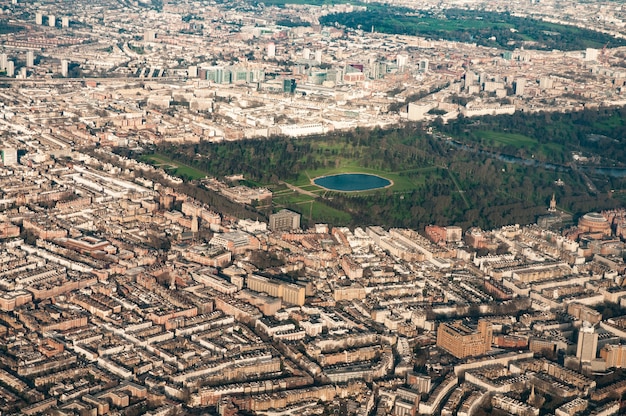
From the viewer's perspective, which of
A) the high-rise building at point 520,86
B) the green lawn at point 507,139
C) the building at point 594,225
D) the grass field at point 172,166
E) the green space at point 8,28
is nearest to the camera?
the building at point 594,225

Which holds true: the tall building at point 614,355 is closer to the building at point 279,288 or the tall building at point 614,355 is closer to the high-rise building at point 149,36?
the building at point 279,288

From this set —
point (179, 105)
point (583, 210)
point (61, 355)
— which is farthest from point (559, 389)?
point (179, 105)

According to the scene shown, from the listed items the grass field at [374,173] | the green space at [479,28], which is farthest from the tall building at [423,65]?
the grass field at [374,173]

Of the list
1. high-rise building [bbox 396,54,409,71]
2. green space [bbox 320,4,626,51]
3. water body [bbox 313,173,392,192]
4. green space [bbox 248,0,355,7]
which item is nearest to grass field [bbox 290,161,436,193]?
water body [bbox 313,173,392,192]

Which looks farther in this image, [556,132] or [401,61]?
[401,61]

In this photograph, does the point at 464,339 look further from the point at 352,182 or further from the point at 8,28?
the point at 8,28

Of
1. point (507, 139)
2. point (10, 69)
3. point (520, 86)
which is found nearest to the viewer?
point (507, 139)

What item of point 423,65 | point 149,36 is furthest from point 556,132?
point 149,36
